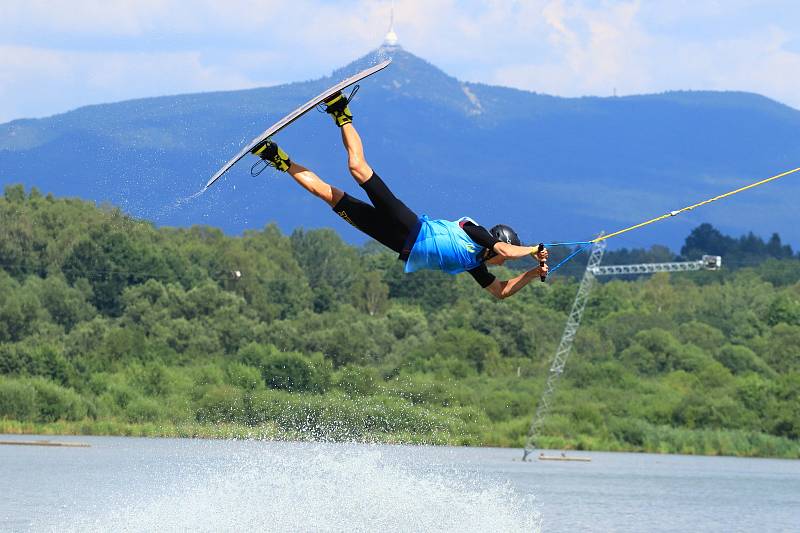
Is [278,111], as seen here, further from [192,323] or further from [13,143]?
[192,323]

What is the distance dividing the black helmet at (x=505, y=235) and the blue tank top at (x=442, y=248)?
18cm

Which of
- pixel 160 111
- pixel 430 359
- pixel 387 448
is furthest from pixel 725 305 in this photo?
pixel 160 111

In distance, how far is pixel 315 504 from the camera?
2181 cm

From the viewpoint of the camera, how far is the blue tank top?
12.0 metres

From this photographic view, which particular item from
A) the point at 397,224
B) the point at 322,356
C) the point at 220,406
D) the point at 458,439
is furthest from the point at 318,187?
the point at 322,356

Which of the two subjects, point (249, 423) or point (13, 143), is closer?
point (13, 143)

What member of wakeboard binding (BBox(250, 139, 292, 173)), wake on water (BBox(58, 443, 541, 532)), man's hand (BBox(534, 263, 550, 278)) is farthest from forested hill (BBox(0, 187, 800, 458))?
man's hand (BBox(534, 263, 550, 278))

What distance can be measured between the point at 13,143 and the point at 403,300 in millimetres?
53141

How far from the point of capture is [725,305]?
74250 millimetres

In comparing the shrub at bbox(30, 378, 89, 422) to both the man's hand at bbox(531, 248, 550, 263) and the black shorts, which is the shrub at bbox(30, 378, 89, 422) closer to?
the black shorts

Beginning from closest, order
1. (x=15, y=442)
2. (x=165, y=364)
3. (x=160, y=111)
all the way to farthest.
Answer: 1. (x=160, y=111)
2. (x=15, y=442)
3. (x=165, y=364)

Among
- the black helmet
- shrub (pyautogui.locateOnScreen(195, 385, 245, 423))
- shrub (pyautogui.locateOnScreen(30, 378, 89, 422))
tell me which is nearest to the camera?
the black helmet

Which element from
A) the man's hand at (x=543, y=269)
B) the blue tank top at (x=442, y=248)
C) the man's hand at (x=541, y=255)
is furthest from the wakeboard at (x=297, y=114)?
the man's hand at (x=543, y=269)

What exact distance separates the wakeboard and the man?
0.26 feet
